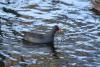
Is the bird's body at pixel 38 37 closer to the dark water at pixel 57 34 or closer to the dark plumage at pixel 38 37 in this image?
the dark plumage at pixel 38 37

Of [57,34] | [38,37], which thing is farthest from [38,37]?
[57,34]

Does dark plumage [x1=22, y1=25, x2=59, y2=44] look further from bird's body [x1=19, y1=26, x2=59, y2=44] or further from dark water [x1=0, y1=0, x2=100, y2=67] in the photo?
dark water [x1=0, y1=0, x2=100, y2=67]

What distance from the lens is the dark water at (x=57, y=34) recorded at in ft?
43.3

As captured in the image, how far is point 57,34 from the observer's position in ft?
51.3

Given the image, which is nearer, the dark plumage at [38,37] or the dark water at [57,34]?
the dark water at [57,34]

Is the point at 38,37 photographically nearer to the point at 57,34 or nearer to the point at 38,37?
the point at 38,37

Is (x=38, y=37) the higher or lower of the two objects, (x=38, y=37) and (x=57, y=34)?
the higher

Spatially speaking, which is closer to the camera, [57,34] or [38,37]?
[38,37]

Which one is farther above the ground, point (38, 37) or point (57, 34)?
point (38, 37)

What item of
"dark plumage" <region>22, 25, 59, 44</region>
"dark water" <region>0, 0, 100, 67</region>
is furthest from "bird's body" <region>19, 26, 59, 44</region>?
"dark water" <region>0, 0, 100, 67</region>

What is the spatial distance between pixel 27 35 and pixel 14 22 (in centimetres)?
266

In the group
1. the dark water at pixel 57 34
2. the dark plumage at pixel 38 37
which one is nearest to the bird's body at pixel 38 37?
the dark plumage at pixel 38 37

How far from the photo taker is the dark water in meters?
13.2

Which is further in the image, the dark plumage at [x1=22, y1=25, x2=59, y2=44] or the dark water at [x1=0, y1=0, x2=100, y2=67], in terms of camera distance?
the dark plumage at [x1=22, y1=25, x2=59, y2=44]
